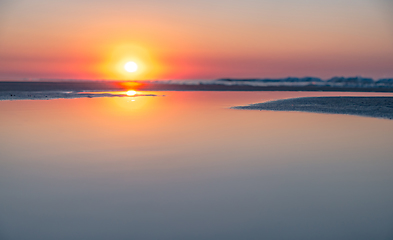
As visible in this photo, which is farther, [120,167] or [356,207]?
[120,167]

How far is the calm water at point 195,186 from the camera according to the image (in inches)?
202

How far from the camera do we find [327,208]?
5.83 m

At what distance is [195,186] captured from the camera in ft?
22.6

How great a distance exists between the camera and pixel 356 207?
5930mm

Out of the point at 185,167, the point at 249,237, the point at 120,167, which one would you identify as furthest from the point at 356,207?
the point at 120,167

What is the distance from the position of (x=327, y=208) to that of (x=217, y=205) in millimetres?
2095

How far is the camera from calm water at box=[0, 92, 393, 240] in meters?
5.13

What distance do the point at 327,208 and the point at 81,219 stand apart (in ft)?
14.9

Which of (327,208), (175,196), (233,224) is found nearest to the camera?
(233,224)

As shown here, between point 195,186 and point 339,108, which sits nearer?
point 195,186

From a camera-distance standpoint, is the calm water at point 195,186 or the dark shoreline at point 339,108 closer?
the calm water at point 195,186

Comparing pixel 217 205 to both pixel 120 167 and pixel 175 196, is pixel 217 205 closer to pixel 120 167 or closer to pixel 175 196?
pixel 175 196

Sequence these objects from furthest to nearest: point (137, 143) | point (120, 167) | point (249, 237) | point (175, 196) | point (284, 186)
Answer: point (137, 143) < point (120, 167) < point (284, 186) < point (175, 196) < point (249, 237)

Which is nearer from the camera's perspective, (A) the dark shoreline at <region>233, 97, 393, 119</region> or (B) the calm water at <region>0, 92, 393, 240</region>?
(B) the calm water at <region>0, 92, 393, 240</region>
